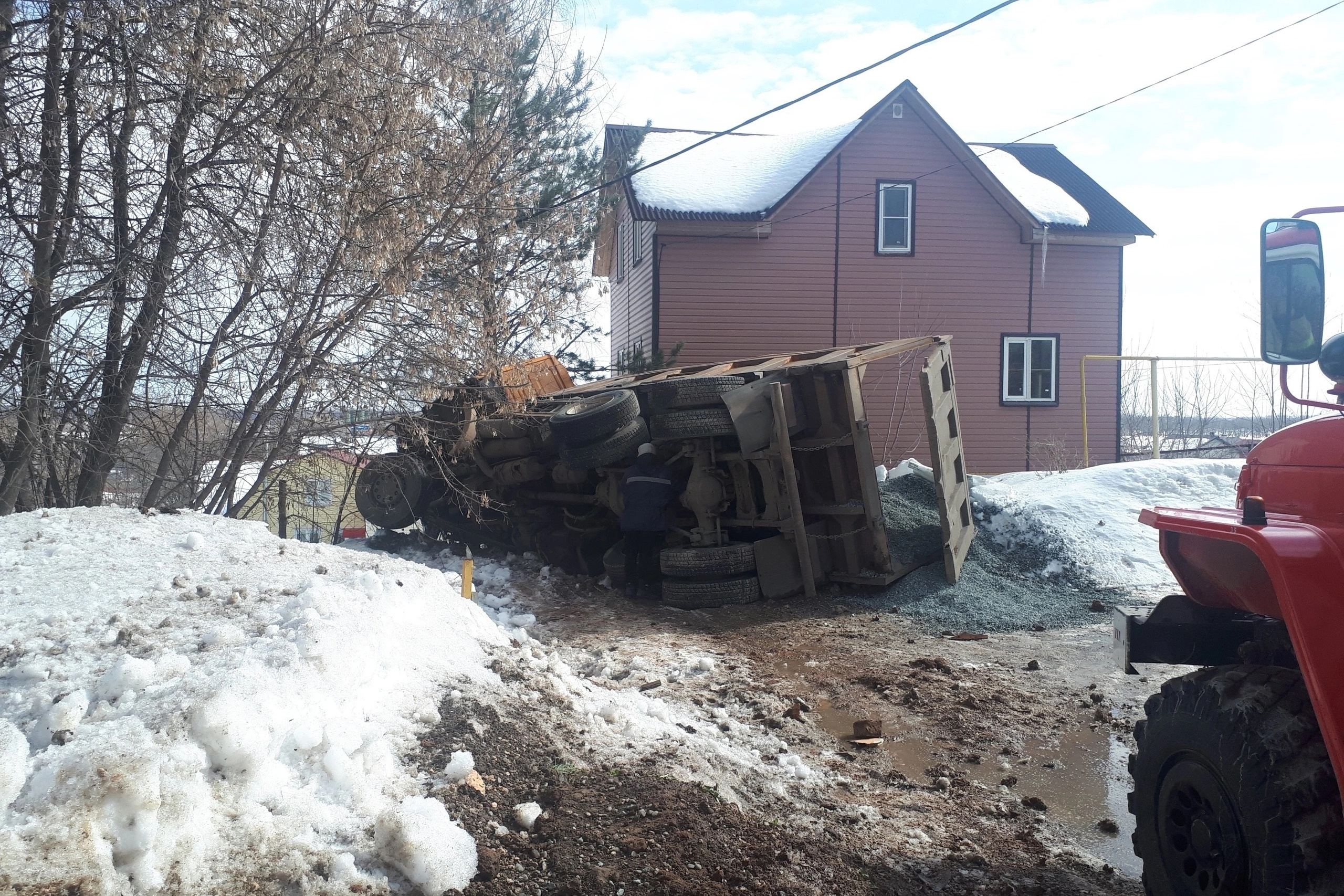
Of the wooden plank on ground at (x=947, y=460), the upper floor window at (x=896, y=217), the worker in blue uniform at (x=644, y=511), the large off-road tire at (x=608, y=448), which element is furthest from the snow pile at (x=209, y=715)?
the upper floor window at (x=896, y=217)

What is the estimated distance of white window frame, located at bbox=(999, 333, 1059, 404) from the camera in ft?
68.4

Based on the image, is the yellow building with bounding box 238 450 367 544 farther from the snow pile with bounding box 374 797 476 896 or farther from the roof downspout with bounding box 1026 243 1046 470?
the roof downspout with bounding box 1026 243 1046 470

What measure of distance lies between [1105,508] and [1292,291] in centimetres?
1001

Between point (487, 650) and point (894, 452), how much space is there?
50.8ft

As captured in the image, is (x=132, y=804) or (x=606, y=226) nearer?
(x=132, y=804)

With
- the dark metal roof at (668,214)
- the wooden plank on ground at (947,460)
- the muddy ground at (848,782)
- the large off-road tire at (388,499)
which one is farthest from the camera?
the dark metal roof at (668,214)

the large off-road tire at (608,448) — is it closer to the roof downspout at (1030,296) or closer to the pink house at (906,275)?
the pink house at (906,275)

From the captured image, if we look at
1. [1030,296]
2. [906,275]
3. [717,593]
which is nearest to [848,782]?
[717,593]

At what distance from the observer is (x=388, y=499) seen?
12859 mm

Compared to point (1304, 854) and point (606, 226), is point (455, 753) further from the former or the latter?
point (606, 226)

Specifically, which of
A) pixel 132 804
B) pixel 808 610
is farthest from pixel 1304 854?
A: pixel 808 610

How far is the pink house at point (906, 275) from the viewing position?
19922mm

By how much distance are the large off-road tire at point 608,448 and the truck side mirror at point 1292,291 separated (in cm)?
746

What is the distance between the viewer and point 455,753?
3939mm
